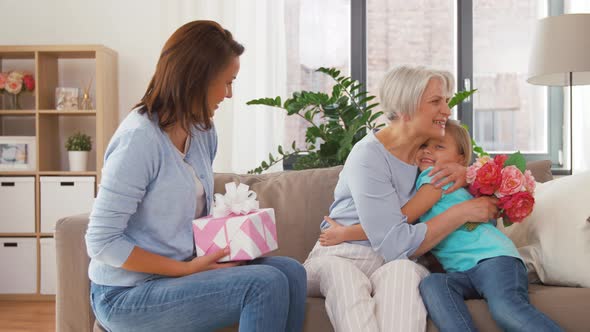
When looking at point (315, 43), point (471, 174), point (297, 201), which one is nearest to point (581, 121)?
point (315, 43)

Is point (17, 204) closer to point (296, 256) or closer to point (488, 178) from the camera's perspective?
point (296, 256)

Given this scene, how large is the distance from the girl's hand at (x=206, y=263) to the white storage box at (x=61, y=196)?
2.62 m

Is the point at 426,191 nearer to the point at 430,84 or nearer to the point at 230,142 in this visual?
the point at 430,84

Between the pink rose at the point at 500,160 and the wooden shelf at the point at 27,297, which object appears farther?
the wooden shelf at the point at 27,297

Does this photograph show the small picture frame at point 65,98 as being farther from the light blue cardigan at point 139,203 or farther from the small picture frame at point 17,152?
the light blue cardigan at point 139,203

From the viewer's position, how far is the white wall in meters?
4.37

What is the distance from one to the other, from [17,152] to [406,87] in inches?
114

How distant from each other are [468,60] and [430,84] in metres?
2.48

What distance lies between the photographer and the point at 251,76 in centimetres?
422

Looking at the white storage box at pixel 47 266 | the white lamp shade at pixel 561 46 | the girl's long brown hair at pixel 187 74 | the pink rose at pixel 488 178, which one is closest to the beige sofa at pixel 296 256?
the pink rose at pixel 488 178

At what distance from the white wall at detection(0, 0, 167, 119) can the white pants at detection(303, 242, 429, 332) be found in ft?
9.25

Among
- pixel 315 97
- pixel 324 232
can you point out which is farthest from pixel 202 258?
pixel 315 97

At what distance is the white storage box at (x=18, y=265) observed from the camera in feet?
13.3

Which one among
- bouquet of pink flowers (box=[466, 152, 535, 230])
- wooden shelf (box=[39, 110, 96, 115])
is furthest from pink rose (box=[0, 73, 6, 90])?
bouquet of pink flowers (box=[466, 152, 535, 230])
